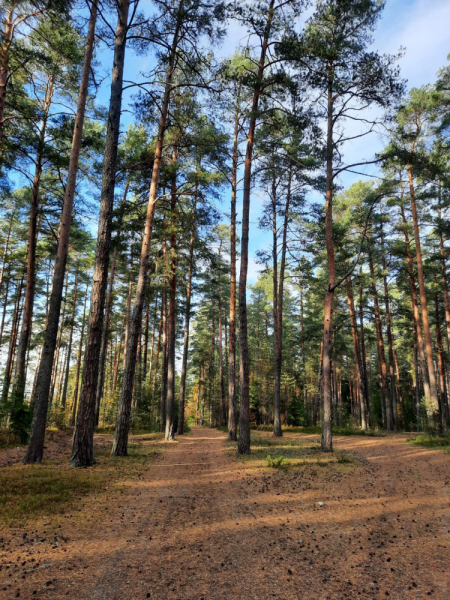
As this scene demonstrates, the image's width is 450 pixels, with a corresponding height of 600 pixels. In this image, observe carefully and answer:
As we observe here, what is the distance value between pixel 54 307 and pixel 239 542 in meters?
7.35

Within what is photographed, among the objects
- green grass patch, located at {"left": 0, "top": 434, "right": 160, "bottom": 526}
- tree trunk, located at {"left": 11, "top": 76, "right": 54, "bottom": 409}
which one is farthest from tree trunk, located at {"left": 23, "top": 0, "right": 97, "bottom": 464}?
tree trunk, located at {"left": 11, "top": 76, "right": 54, "bottom": 409}

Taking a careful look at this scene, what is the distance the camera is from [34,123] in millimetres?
11773

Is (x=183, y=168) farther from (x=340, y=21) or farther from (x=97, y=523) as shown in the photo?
(x=97, y=523)

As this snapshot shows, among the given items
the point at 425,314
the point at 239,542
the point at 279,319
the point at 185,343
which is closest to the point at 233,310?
the point at 279,319

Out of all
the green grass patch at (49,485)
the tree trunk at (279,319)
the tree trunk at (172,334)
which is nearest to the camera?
the green grass patch at (49,485)

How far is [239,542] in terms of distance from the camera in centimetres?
402

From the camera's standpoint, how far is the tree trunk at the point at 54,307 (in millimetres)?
8234

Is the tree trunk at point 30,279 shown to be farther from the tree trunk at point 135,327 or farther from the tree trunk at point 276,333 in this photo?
the tree trunk at point 276,333

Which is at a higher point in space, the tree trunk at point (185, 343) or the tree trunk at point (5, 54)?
the tree trunk at point (5, 54)

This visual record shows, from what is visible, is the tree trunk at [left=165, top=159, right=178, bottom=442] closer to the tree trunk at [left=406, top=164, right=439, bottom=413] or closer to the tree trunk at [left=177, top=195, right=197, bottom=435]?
the tree trunk at [left=177, top=195, right=197, bottom=435]

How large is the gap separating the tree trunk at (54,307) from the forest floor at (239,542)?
104cm

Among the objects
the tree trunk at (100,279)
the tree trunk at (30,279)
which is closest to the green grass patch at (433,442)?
the tree trunk at (100,279)

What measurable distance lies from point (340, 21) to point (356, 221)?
481 inches

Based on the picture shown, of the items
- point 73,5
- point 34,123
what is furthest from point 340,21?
point 34,123
